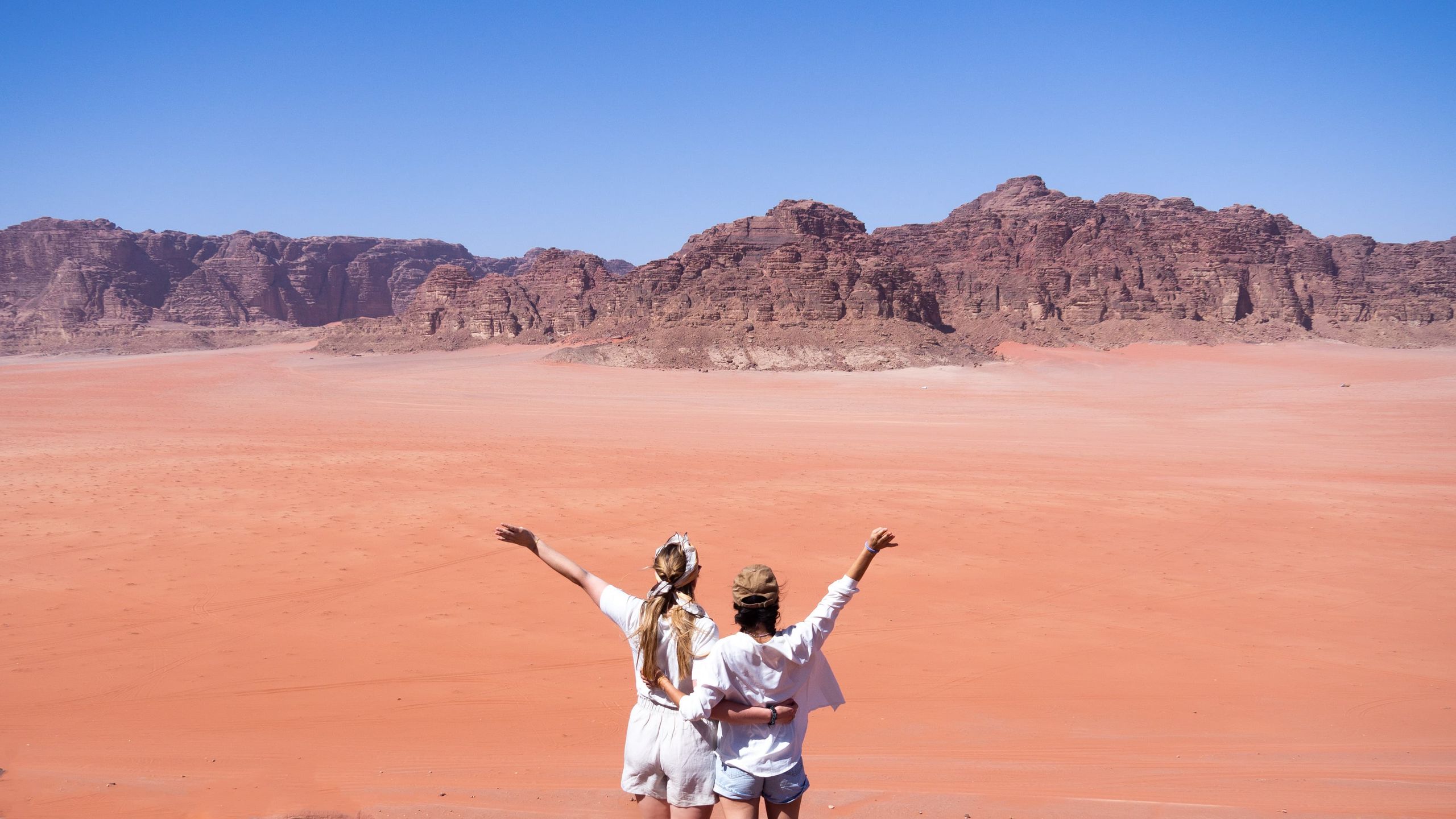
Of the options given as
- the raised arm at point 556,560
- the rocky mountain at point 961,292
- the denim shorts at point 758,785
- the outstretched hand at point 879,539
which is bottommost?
the denim shorts at point 758,785

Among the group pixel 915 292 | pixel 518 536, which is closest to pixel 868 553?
pixel 518 536

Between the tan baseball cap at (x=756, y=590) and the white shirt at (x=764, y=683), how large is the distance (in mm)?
103

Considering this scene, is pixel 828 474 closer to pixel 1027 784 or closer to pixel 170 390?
pixel 1027 784

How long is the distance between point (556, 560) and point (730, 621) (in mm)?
4927

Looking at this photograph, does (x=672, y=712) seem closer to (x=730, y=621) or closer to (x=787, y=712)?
(x=787, y=712)

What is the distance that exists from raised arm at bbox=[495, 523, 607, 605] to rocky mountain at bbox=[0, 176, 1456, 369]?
1888 inches

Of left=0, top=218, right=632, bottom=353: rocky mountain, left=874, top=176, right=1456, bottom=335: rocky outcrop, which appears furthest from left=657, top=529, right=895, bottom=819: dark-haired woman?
left=0, top=218, right=632, bottom=353: rocky mountain

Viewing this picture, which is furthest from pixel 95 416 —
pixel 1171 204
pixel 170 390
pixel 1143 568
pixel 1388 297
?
pixel 1171 204

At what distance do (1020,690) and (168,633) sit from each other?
690cm

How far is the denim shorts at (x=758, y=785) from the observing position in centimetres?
280

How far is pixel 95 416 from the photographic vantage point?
27.0m

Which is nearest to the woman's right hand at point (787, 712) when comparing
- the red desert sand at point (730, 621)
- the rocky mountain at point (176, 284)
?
the red desert sand at point (730, 621)

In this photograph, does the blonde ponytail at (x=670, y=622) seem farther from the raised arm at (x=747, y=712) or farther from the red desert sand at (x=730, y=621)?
the red desert sand at (x=730, y=621)

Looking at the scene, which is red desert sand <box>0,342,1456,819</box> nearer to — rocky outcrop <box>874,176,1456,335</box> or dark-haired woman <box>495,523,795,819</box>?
dark-haired woman <box>495,523,795,819</box>
